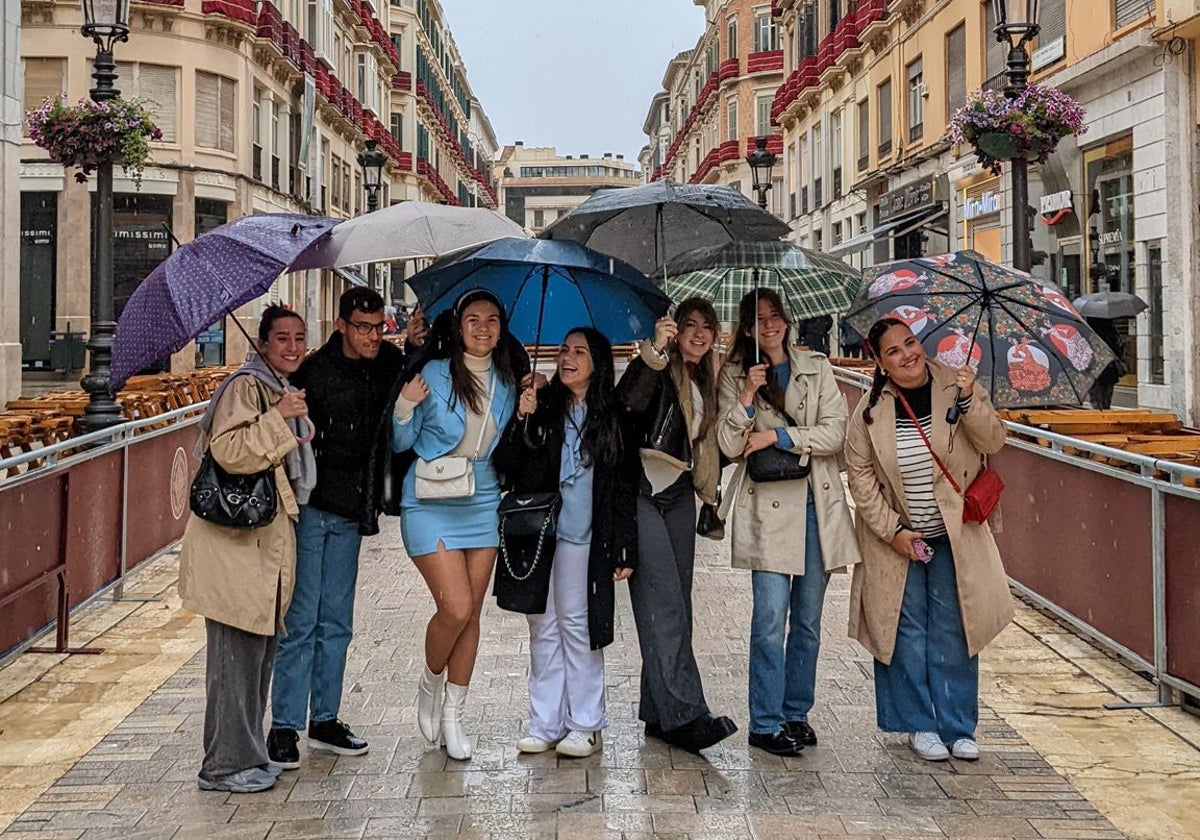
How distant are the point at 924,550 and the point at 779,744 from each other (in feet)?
3.29

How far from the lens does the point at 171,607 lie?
26.7 ft

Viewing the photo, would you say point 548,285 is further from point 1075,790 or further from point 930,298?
point 1075,790

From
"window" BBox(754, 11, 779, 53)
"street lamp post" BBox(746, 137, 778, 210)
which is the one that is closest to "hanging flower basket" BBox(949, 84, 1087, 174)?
"street lamp post" BBox(746, 137, 778, 210)

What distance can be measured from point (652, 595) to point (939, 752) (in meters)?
1.34

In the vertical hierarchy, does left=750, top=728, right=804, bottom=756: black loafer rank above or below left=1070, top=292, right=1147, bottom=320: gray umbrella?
Answer: below

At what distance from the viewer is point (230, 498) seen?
4.69 m

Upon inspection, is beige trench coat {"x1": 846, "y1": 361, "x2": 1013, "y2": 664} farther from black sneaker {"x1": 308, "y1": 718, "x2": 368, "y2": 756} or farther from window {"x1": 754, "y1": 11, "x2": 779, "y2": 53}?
window {"x1": 754, "y1": 11, "x2": 779, "y2": 53}

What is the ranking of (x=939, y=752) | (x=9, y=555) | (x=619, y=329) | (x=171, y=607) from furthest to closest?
(x=171, y=607)
(x=9, y=555)
(x=619, y=329)
(x=939, y=752)

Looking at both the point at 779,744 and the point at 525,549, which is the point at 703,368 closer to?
the point at 525,549

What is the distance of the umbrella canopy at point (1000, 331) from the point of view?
5277 mm

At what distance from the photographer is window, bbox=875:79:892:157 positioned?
3066 cm

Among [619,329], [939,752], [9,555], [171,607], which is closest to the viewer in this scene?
[939,752]

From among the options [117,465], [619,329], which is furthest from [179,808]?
[117,465]

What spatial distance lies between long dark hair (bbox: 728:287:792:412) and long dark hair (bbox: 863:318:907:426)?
0.35 metres
